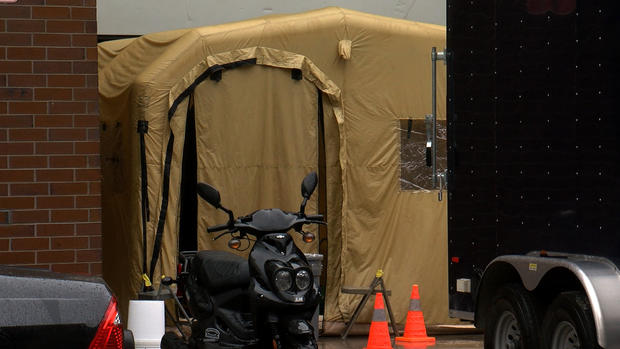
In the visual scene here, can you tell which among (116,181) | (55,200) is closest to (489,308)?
(55,200)

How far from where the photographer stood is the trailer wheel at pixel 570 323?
24.2 feet

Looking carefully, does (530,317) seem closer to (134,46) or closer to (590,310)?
(590,310)

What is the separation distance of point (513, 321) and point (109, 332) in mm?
4934

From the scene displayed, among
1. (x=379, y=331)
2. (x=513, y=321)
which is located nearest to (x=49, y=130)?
(x=379, y=331)

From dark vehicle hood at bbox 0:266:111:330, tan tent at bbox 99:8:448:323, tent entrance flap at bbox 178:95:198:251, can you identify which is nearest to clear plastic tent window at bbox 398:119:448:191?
tan tent at bbox 99:8:448:323

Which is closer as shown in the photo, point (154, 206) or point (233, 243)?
point (233, 243)

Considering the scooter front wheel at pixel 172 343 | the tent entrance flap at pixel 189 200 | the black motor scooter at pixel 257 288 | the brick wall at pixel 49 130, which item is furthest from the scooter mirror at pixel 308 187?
the tent entrance flap at pixel 189 200

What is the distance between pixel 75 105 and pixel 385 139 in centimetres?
472

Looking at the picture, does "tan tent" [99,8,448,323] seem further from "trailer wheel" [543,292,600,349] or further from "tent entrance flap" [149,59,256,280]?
"trailer wheel" [543,292,600,349]

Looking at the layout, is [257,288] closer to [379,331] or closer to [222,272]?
[222,272]

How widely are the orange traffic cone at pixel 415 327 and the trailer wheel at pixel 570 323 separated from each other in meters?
4.60

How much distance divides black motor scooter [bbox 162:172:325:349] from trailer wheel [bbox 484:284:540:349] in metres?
1.45

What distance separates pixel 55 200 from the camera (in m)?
9.45

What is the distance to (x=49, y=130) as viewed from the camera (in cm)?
948
